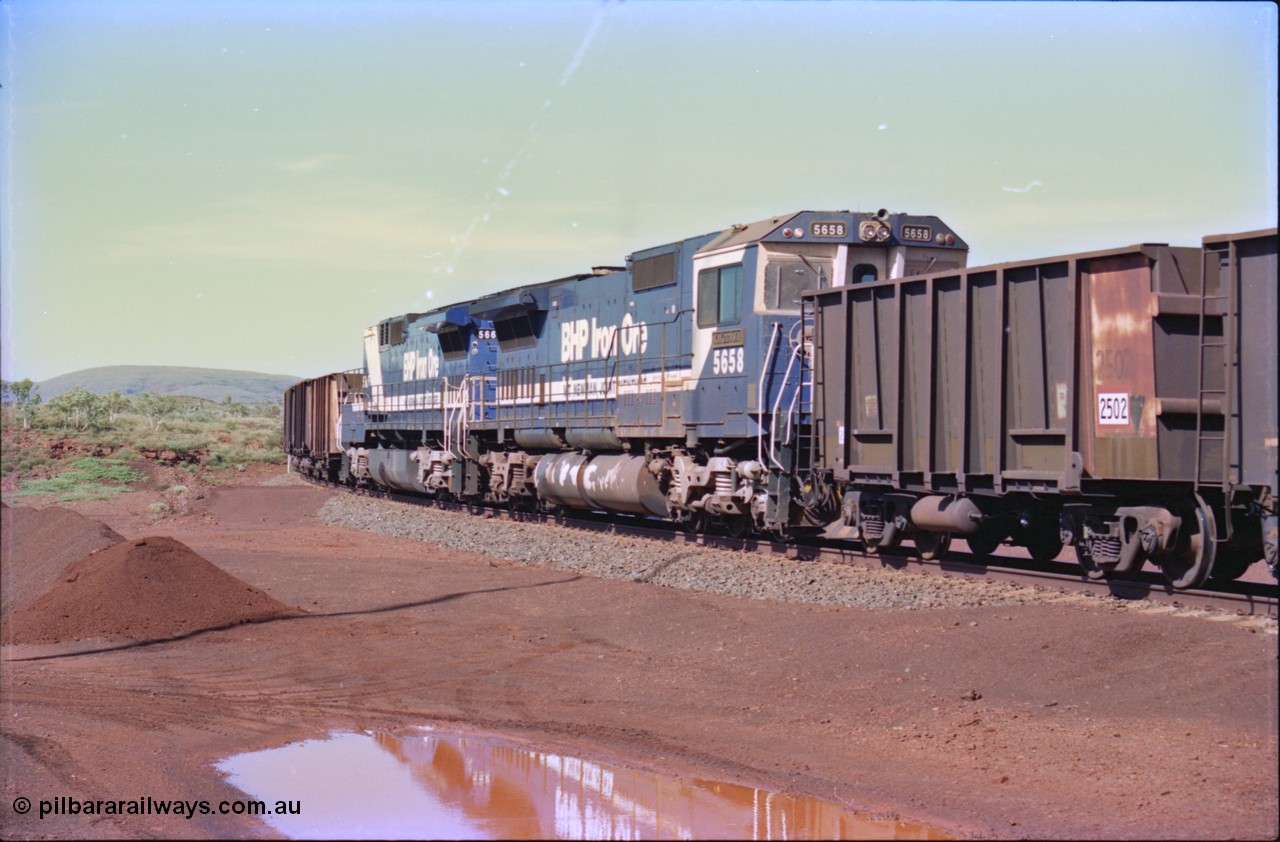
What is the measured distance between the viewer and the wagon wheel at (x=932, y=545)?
48.2 ft

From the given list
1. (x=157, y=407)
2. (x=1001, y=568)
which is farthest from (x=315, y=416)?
(x=157, y=407)

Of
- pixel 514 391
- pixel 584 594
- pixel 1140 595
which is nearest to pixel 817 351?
pixel 584 594

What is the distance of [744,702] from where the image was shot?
31.9 ft

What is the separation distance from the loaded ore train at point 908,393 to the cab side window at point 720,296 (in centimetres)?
4

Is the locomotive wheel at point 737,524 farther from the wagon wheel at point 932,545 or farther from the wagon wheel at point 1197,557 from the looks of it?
the wagon wheel at point 1197,557

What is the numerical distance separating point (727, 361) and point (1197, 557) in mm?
8001

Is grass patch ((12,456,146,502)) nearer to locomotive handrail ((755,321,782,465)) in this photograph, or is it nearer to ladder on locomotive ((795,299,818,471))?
locomotive handrail ((755,321,782,465))

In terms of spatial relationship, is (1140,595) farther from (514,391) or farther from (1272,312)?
(514,391)

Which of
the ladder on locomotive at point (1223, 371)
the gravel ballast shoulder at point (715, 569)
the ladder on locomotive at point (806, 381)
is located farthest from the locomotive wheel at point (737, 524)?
the ladder on locomotive at point (1223, 371)

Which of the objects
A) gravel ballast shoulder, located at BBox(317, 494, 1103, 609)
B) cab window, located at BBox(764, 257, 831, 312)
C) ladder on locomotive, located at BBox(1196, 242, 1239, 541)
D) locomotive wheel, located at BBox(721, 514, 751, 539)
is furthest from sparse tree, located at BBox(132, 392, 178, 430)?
ladder on locomotive, located at BBox(1196, 242, 1239, 541)

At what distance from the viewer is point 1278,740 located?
743 cm

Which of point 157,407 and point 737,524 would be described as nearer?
point 737,524

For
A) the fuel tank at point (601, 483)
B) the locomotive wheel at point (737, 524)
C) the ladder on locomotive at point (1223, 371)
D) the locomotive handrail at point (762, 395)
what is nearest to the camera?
the ladder on locomotive at point (1223, 371)

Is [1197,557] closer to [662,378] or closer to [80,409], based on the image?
[662,378]
